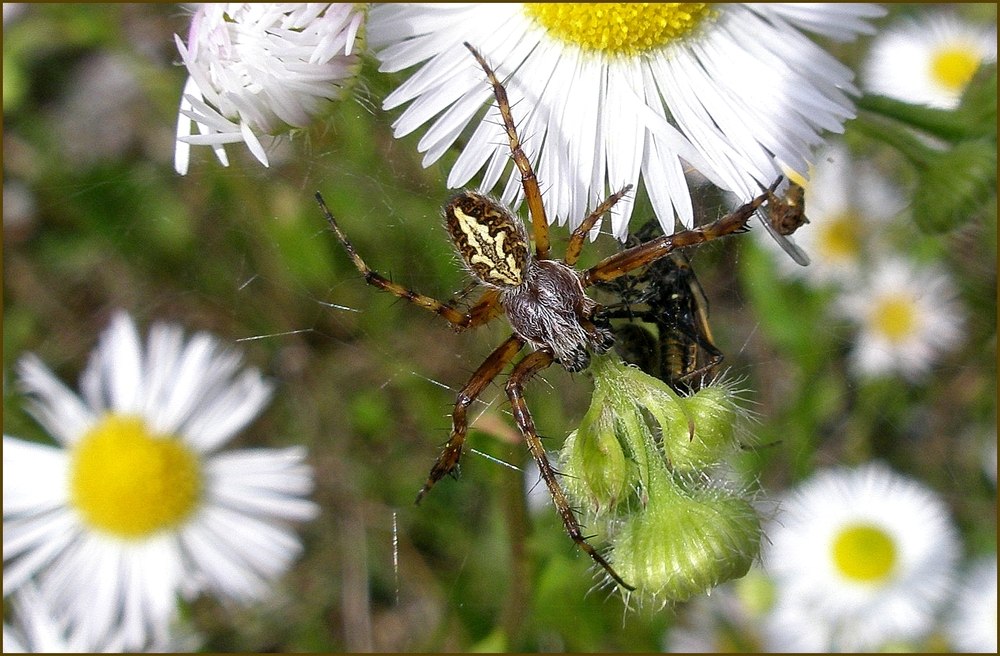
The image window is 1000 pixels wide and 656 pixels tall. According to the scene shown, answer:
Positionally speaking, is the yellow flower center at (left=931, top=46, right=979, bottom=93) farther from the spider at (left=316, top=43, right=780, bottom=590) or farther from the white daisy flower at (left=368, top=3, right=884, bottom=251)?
the spider at (left=316, top=43, right=780, bottom=590)

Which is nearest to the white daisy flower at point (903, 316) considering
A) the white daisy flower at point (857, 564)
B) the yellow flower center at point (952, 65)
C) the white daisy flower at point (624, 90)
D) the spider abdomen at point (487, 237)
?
the white daisy flower at point (857, 564)

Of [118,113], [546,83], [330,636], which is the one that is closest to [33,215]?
[118,113]

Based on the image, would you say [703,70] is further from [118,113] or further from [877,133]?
[118,113]

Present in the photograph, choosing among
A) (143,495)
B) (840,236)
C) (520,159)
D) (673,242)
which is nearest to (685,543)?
(673,242)

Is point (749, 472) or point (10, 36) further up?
point (749, 472)

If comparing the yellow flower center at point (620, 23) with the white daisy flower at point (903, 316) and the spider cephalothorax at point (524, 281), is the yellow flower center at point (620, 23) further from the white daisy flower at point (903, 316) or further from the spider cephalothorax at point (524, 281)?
the white daisy flower at point (903, 316)

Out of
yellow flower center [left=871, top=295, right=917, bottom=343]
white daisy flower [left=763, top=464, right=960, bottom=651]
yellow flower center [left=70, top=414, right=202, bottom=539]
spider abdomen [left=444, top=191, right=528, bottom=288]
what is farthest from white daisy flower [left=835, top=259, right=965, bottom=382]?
yellow flower center [left=70, top=414, right=202, bottom=539]

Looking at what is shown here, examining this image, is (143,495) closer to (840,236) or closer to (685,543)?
(685,543)
